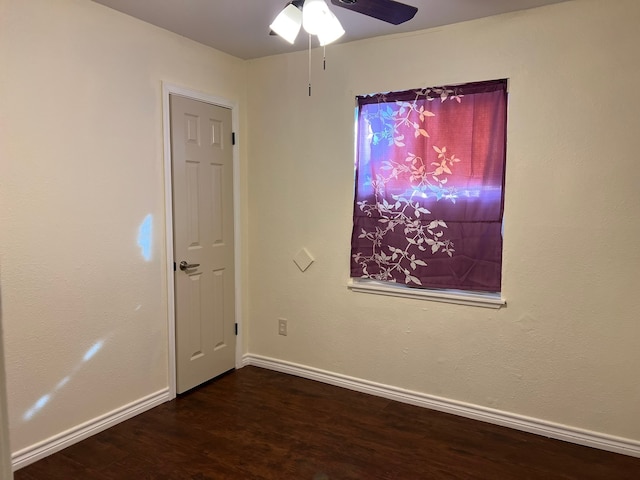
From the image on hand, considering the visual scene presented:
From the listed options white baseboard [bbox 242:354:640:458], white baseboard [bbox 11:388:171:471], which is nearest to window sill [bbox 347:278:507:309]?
white baseboard [bbox 242:354:640:458]

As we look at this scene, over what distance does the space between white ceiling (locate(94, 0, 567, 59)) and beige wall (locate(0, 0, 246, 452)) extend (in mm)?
159

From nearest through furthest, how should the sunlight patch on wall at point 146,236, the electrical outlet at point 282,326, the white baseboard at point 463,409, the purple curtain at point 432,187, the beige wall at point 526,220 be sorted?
1. the beige wall at point 526,220
2. the white baseboard at point 463,409
3. the purple curtain at point 432,187
4. the sunlight patch on wall at point 146,236
5. the electrical outlet at point 282,326

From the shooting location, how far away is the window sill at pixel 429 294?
2.89 meters

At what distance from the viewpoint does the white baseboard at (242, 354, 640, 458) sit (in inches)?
103

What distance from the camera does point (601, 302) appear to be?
2.59m

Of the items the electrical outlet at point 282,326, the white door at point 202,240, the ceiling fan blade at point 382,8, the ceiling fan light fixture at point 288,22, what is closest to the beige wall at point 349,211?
the white door at point 202,240

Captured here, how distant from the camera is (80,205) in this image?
2.61 m

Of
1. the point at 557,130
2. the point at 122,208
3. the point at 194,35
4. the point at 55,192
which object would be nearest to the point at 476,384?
the point at 557,130

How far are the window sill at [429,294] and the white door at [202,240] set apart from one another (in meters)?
1.04

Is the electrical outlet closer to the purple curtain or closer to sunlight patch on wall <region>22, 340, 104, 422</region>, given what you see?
the purple curtain

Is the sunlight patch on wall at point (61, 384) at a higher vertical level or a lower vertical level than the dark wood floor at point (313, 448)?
higher

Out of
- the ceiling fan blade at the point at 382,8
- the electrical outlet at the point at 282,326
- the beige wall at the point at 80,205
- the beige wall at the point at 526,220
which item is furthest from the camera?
the electrical outlet at the point at 282,326

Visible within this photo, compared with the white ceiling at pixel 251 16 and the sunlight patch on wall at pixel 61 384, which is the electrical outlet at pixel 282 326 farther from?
the white ceiling at pixel 251 16

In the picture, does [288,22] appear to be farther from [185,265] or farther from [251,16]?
[185,265]
